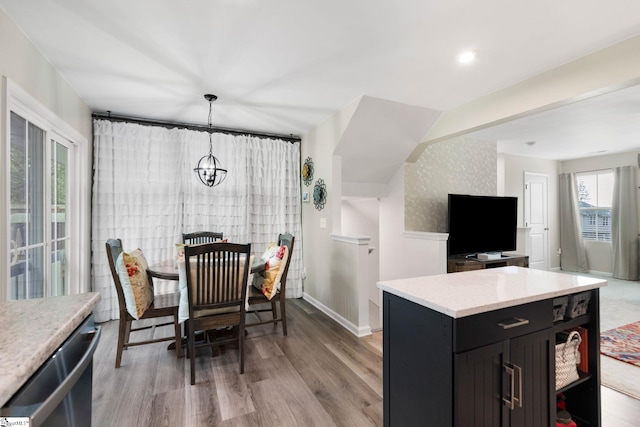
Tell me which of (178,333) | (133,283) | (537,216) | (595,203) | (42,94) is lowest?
(178,333)

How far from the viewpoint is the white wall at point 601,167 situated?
228 inches

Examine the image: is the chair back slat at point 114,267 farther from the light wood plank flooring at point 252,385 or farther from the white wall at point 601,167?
the white wall at point 601,167

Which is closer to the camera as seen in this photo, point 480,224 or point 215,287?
point 215,287

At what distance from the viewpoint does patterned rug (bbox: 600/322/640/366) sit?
8.64 ft

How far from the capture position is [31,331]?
856 millimetres

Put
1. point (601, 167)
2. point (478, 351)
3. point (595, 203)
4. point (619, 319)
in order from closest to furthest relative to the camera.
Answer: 1. point (478, 351)
2. point (619, 319)
3. point (601, 167)
4. point (595, 203)

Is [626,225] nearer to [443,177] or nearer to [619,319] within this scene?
[619,319]

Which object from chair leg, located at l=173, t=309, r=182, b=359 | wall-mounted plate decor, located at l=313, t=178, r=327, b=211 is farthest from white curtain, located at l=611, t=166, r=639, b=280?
chair leg, located at l=173, t=309, r=182, b=359

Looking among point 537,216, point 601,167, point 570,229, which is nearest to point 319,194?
point 537,216

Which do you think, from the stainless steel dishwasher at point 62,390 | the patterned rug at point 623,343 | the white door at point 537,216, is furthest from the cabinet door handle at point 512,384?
the white door at point 537,216

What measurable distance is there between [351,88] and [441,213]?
2.65m

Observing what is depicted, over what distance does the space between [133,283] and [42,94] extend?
160cm

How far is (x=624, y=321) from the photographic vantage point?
350 cm

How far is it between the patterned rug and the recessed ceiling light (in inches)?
115
